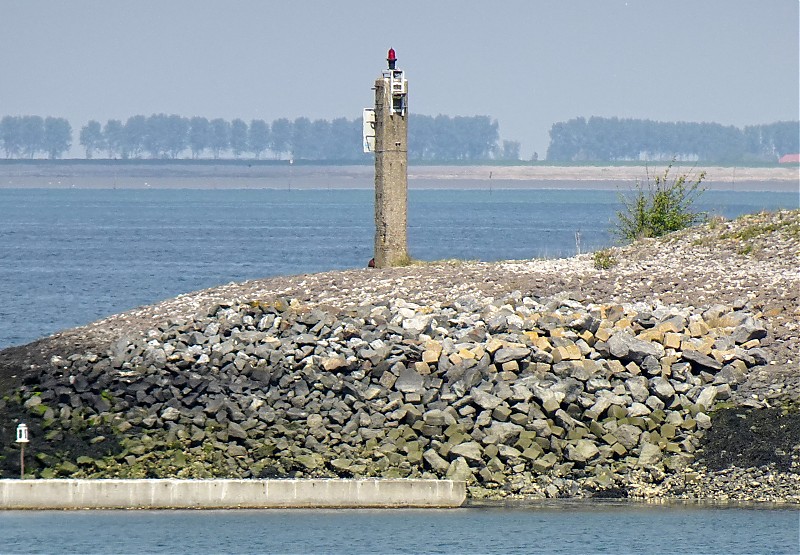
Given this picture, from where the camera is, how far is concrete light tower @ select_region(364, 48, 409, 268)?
91.6 ft

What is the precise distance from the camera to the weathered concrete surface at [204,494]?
1780 cm

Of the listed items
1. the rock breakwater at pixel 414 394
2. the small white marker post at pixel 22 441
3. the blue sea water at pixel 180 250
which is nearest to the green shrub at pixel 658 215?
the blue sea water at pixel 180 250

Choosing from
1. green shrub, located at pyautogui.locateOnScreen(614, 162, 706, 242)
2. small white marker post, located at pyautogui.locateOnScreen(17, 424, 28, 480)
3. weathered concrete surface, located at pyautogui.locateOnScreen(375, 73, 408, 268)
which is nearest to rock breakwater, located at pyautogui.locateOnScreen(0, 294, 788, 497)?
small white marker post, located at pyautogui.locateOnScreen(17, 424, 28, 480)

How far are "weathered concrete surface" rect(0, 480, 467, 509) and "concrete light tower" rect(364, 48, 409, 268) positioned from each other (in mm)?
10427

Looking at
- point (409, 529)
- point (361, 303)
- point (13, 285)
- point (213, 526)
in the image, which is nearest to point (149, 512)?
point (213, 526)

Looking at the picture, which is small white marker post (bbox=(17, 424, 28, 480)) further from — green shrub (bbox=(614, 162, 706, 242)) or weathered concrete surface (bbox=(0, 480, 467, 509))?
green shrub (bbox=(614, 162, 706, 242))

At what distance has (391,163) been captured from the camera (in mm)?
27953

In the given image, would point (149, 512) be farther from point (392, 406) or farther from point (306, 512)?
point (392, 406)

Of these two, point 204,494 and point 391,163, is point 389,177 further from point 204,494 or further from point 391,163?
point 204,494

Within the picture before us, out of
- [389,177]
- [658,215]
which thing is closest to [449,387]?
[389,177]

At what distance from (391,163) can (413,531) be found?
11824mm

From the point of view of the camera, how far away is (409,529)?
17516 millimetres

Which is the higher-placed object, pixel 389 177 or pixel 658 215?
pixel 389 177

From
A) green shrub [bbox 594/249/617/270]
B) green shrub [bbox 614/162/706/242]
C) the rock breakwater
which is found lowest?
the rock breakwater
